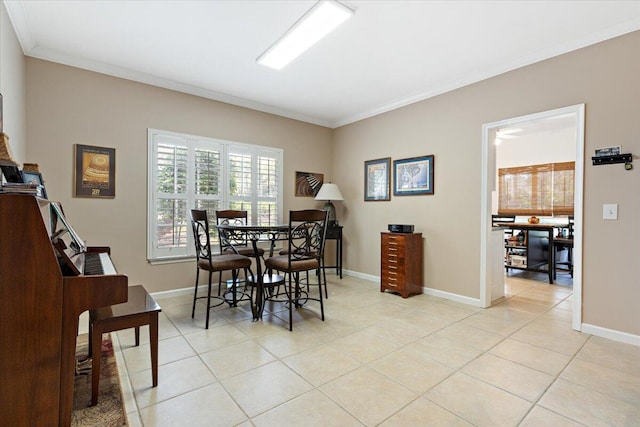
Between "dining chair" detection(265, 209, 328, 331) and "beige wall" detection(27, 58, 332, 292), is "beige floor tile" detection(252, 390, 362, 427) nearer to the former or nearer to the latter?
"dining chair" detection(265, 209, 328, 331)

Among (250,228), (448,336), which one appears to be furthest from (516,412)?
(250,228)

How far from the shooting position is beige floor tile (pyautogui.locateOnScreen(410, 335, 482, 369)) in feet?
7.44

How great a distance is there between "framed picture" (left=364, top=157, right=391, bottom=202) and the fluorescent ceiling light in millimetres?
2173

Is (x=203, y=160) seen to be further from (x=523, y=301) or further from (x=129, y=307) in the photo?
(x=523, y=301)

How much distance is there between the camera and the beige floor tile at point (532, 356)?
219 centimetres

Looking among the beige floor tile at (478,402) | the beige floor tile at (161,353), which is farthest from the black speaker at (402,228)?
the beige floor tile at (161,353)

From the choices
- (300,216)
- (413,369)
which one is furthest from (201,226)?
(413,369)

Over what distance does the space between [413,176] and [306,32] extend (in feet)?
8.01

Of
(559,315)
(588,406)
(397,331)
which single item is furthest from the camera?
A: (559,315)

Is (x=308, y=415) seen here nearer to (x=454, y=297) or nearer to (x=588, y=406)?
(x=588, y=406)

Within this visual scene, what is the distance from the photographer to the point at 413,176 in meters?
4.31

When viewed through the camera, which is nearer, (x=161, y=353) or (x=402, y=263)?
(x=161, y=353)

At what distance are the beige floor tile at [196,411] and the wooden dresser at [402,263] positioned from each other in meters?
2.70

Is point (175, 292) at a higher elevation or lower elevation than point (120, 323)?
lower
